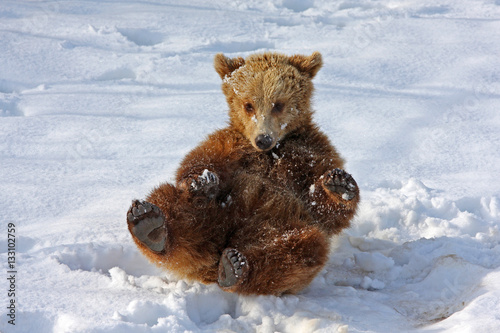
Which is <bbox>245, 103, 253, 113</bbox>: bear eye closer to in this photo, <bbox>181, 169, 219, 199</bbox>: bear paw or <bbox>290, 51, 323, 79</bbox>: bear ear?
<bbox>290, 51, 323, 79</bbox>: bear ear

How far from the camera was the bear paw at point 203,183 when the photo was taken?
123 inches

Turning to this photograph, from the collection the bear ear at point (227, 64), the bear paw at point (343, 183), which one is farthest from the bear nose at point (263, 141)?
the bear ear at point (227, 64)

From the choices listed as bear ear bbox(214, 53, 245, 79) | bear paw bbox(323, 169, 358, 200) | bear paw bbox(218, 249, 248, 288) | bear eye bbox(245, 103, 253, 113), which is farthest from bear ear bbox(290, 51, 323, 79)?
bear paw bbox(218, 249, 248, 288)

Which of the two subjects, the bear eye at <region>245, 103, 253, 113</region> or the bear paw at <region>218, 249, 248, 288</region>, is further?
the bear eye at <region>245, 103, 253, 113</region>

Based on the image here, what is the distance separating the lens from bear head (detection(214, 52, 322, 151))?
3564mm

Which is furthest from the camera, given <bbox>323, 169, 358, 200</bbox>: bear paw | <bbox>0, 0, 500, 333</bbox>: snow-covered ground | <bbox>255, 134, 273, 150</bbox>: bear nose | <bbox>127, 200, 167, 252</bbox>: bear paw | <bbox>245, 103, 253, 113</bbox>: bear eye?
<bbox>245, 103, 253, 113</bbox>: bear eye

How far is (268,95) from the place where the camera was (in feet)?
11.9

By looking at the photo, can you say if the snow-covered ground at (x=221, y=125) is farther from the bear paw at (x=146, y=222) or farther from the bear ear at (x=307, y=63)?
the bear ear at (x=307, y=63)

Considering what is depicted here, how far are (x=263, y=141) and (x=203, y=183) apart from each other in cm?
54

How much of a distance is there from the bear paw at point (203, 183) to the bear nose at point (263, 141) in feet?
1.33

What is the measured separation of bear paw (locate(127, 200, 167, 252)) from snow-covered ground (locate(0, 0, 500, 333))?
34cm

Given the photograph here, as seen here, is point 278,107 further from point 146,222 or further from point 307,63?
point 146,222

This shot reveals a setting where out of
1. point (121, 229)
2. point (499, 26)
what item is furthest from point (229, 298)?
point (499, 26)

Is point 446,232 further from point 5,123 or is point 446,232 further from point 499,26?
point 499,26
